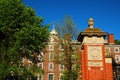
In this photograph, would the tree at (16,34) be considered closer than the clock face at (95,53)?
No

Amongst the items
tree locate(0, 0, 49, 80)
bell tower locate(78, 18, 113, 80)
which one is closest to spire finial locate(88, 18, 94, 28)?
bell tower locate(78, 18, 113, 80)

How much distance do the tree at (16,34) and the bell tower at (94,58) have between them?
959 centimetres

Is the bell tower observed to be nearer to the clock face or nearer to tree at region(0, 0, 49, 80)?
the clock face

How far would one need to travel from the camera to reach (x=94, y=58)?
17.8 m

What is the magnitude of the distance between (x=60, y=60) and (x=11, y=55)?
9.68m

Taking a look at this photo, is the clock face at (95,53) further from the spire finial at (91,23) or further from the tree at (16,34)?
the tree at (16,34)

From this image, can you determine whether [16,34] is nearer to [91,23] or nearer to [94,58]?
[91,23]

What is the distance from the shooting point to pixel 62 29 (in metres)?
33.5

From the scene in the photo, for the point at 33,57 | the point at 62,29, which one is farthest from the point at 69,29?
the point at 33,57

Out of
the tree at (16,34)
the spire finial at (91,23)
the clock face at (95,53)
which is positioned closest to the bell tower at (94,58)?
the clock face at (95,53)

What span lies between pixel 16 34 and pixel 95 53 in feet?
36.5

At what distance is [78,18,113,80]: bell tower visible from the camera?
17.6 m

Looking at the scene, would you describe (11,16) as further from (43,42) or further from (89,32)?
(89,32)

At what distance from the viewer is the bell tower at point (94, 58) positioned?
57.7 feet
